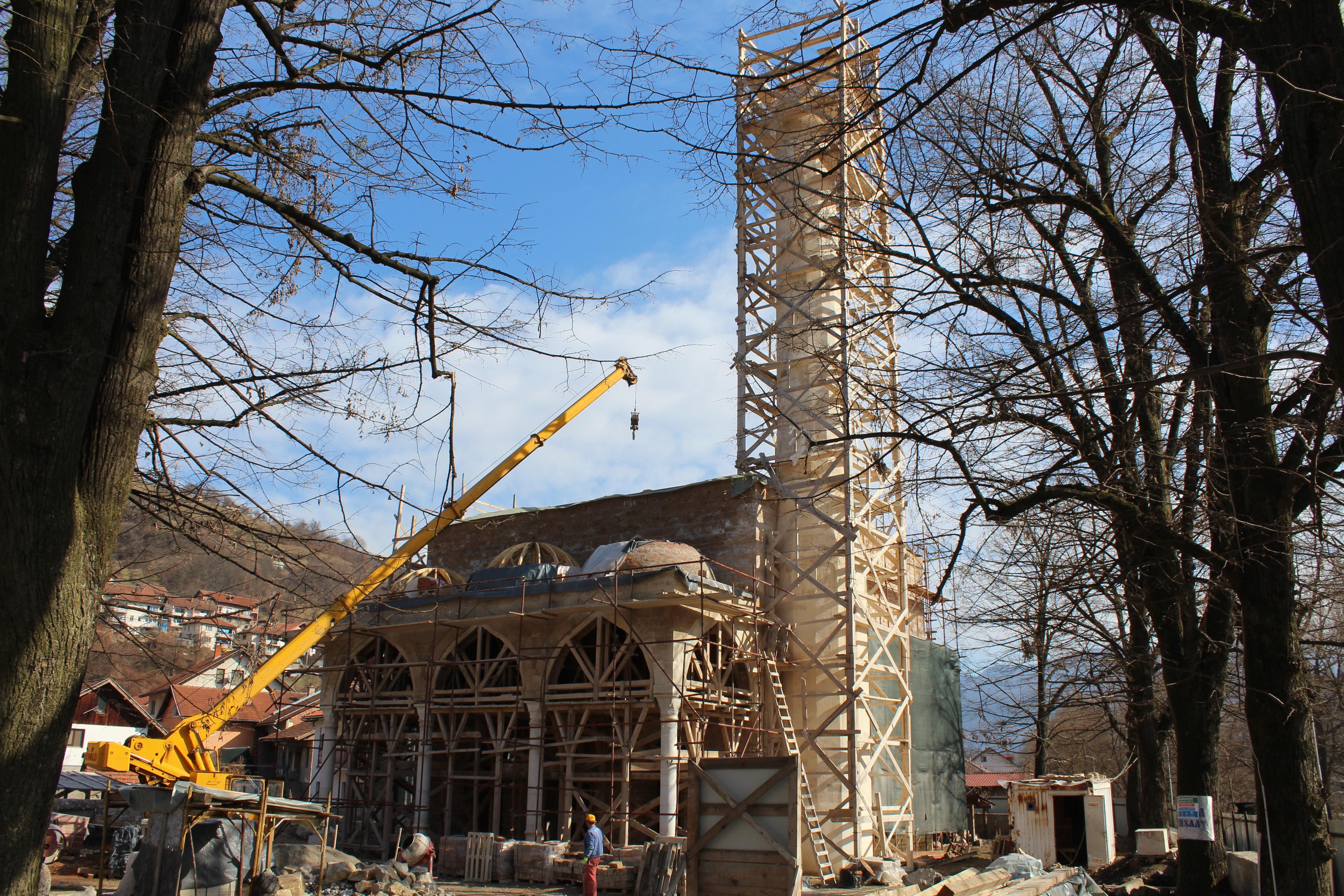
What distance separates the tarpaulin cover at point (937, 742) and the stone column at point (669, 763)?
10604mm

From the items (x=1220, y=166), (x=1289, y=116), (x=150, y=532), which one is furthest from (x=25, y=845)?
(x=1220, y=166)

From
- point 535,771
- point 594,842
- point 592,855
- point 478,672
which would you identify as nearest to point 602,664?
point 535,771

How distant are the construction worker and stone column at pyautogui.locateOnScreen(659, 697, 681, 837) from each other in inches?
55.5

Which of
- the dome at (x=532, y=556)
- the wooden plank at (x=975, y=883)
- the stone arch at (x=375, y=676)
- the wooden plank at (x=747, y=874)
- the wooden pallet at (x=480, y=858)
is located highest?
the dome at (x=532, y=556)

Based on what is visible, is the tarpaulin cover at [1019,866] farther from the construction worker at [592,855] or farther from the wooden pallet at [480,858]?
the wooden pallet at [480,858]

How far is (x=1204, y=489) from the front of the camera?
830cm

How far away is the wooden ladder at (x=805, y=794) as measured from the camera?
18.6m

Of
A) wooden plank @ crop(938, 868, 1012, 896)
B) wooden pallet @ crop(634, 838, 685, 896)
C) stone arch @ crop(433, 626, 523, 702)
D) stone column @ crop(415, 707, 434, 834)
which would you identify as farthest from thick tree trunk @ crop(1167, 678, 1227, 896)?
stone column @ crop(415, 707, 434, 834)

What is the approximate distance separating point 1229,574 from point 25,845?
8.82 meters

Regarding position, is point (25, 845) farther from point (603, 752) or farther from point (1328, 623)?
point (603, 752)

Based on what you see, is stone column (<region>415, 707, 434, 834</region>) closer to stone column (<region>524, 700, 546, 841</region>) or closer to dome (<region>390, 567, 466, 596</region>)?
stone column (<region>524, 700, 546, 841</region>)

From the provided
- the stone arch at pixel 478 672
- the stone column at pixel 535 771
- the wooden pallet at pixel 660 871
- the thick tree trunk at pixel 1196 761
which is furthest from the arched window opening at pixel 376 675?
the thick tree trunk at pixel 1196 761

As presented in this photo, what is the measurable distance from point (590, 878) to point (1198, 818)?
10132 mm

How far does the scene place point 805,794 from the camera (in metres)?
19.5
